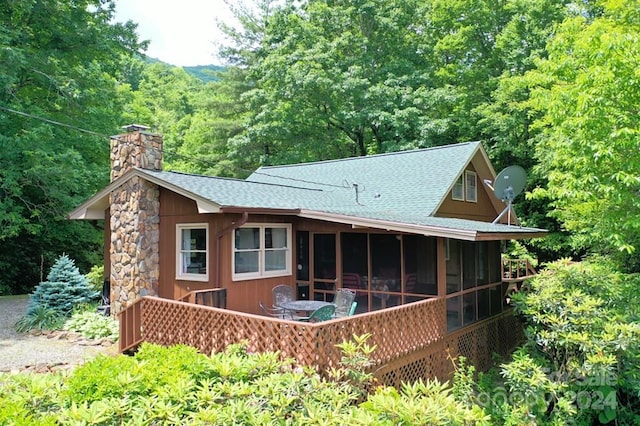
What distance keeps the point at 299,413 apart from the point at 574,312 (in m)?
5.33

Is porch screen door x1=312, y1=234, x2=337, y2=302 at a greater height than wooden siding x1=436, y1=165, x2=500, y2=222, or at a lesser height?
lesser

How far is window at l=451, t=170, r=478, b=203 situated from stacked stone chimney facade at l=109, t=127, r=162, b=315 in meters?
7.68

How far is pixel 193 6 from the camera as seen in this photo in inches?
650

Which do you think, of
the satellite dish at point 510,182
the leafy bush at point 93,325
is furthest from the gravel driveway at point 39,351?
the satellite dish at point 510,182

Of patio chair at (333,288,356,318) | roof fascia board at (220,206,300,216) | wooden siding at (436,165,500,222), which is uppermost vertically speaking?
wooden siding at (436,165,500,222)

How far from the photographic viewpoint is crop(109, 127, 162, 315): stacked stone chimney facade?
9.45m

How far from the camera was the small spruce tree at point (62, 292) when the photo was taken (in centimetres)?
1068

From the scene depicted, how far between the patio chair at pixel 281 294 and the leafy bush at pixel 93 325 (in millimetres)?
3165

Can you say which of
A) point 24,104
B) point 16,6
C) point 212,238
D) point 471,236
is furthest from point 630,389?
point 16,6

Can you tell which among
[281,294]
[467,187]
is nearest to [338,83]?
[467,187]

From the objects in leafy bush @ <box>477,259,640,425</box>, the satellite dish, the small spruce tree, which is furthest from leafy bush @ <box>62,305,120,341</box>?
the satellite dish

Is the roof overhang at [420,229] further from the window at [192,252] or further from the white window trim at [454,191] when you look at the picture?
the white window trim at [454,191]

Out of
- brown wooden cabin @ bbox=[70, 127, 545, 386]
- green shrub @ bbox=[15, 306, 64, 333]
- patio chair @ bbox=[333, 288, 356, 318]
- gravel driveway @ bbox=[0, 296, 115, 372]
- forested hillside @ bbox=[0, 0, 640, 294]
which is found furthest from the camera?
green shrub @ bbox=[15, 306, 64, 333]

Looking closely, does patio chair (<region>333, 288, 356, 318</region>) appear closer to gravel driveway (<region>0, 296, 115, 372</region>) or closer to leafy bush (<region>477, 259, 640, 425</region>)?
leafy bush (<region>477, 259, 640, 425</region>)
